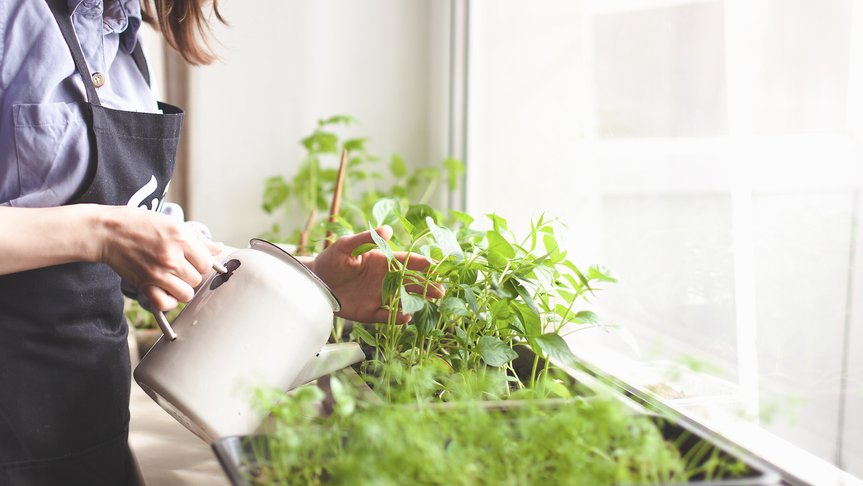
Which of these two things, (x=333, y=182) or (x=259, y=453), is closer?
(x=259, y=453)

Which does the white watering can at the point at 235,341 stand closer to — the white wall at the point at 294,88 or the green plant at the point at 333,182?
the green plant at the point at 333,182

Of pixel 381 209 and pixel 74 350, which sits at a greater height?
pixel 381 209

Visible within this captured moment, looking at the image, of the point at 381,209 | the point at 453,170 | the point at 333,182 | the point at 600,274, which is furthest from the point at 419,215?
the point at 333,182

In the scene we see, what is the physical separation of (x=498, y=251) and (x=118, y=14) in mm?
530

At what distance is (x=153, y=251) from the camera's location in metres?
0.80

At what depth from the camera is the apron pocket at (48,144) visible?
854 mm

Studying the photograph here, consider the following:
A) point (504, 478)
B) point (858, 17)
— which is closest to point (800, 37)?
point (858, 17)

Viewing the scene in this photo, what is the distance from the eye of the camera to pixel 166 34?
1.11m

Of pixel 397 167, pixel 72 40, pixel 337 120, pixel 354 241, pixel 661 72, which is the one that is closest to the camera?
pixel 72 40

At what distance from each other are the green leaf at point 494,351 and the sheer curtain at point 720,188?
0.12m

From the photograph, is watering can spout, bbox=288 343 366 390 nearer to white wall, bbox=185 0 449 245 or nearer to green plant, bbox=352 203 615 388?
green plant, bbox=352 203 615 388

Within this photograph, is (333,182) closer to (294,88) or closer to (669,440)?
(294,88)

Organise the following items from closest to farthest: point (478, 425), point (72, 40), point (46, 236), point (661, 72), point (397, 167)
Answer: point (478, 425), point (46, 236), point (72, 40), point (661, 72), point (397, 167)

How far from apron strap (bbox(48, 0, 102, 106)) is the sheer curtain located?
0.63 metres
